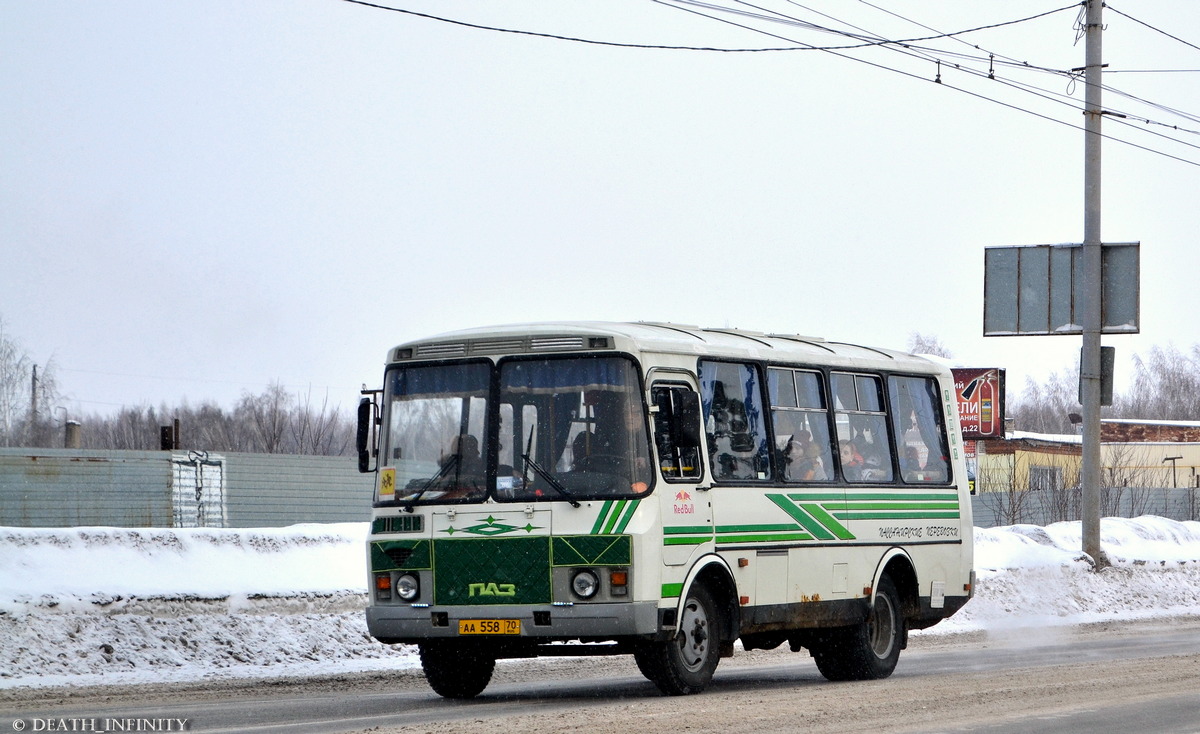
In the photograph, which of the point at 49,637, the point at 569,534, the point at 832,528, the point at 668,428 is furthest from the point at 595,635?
the point at 49,637

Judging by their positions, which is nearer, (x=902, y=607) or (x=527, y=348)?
(x=527, y=348)

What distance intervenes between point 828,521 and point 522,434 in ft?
11.5

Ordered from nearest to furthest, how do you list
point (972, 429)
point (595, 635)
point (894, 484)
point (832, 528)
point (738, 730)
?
point (738, 730), point (595, 635), point (832, 528), point (894, 484), point (972, 429)

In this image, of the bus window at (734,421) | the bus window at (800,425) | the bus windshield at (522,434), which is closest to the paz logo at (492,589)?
the bus windshield at (522,434)

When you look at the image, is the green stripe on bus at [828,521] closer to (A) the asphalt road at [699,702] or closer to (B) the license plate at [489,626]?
(A) the asphalt road at [699,702]

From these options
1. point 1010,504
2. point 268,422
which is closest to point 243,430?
point 268,422

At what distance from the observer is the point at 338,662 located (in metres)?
16.4

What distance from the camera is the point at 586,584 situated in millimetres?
11758

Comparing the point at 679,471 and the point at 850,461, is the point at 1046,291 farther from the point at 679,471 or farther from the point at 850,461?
the point at 679,471

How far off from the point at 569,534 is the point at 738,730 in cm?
256

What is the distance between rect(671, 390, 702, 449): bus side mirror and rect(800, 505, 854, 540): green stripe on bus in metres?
2.04

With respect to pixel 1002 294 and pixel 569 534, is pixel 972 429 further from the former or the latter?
pixel 569 534

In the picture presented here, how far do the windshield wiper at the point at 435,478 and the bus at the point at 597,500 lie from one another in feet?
0.05

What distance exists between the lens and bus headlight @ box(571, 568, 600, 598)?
1173 cm
